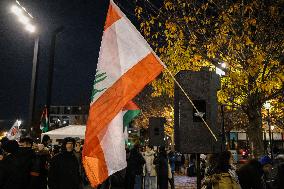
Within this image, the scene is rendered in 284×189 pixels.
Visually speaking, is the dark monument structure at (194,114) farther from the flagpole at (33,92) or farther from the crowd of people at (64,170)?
the flagpole at (33,92)

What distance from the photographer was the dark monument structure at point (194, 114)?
6086 mm

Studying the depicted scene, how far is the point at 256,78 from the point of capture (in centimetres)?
1145

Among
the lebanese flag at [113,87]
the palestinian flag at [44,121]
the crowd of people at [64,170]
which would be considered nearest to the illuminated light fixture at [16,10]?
the crowd of people at [64,170]

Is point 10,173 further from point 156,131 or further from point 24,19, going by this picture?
point 156,131

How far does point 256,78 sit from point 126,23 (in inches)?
300

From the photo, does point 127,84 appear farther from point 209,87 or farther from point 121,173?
point 121,173

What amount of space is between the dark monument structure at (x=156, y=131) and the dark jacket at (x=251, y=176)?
8039 mm

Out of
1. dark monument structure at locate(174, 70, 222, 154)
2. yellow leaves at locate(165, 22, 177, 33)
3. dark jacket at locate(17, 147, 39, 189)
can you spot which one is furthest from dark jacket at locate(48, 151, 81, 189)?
yellow leaves at locate(165, 22, 177, 33)

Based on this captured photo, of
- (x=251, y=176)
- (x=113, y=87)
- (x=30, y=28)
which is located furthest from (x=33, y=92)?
(x=251, y=176)

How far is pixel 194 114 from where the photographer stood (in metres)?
6.25

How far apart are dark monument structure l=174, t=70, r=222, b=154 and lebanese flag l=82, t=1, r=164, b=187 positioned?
147 centimetres

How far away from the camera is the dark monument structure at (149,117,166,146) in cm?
1498

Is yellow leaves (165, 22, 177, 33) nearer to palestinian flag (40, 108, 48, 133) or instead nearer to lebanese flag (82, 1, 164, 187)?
lebanese flag (82, 1, 164, 187)

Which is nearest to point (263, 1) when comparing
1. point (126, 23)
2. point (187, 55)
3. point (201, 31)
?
point (201, 31)
